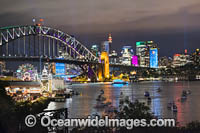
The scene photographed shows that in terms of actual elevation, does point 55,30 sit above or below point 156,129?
above

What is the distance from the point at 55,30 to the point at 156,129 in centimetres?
6819

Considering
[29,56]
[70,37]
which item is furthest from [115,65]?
[29,56]

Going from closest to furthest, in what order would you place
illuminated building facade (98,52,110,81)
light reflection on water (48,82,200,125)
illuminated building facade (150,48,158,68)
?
light reflection on water (48,82,200,125) < illuminated building facade (98,52,110,81) < illuminated building facade (150,48,158,68)

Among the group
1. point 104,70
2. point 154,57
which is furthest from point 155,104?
point 154,57

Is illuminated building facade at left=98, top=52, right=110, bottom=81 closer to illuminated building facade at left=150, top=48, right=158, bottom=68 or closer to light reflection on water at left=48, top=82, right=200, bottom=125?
light reflection on water at left=48, top=82, right=200, bottom=125

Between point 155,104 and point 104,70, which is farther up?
point 104,70

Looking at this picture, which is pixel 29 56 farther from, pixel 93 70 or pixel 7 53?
pixel 93 70

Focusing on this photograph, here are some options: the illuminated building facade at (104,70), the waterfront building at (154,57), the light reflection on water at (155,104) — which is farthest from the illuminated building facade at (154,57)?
the light reflection on water at (155,104)

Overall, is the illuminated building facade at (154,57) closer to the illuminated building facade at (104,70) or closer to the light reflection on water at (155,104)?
the illuminated building facade at (104,70)

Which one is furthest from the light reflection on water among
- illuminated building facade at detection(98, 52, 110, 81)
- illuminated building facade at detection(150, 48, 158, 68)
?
illuminated building facade at detection(150, 48, 158, 68)

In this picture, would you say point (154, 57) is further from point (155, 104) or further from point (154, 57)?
point (155, 104)

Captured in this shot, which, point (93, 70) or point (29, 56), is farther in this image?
point (93, 70)

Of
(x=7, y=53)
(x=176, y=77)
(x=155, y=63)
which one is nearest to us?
(x=7, y=53)

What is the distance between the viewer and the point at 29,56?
66.1 meters
